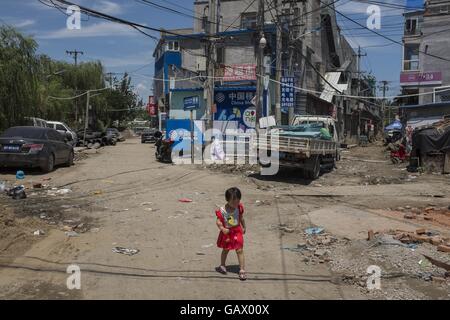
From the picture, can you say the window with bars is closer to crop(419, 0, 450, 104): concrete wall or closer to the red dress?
crop(419, 0, 450, 104): concrete wall

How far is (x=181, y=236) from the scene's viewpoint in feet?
28.5

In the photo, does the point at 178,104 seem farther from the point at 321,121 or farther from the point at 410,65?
the point at 410,65

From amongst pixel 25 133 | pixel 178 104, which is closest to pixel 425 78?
pixel 178 104

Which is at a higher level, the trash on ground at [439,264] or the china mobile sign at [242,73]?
Result: the china mobile sign at [242,73]

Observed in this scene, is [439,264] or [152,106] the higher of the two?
[152,106]

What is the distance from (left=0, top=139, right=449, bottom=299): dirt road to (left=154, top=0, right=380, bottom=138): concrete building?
30.7 ft

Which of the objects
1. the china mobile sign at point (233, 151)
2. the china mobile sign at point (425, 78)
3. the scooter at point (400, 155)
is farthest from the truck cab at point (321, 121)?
the china mobile sign at point (425, 78)

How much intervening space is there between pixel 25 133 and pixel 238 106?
53.5ft

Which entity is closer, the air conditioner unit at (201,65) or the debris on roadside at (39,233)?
the debris on roadside at (39,233)

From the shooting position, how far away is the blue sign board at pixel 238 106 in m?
30.9

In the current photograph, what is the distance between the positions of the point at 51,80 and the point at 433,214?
47.4 m

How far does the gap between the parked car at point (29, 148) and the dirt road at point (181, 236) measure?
0.64 m

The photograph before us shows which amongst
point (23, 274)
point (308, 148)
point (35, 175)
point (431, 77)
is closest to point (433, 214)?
point (308, 148)

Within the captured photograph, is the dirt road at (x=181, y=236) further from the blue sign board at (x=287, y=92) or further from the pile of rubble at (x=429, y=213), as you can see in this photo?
the blue sign board at (x=287, y=92)
